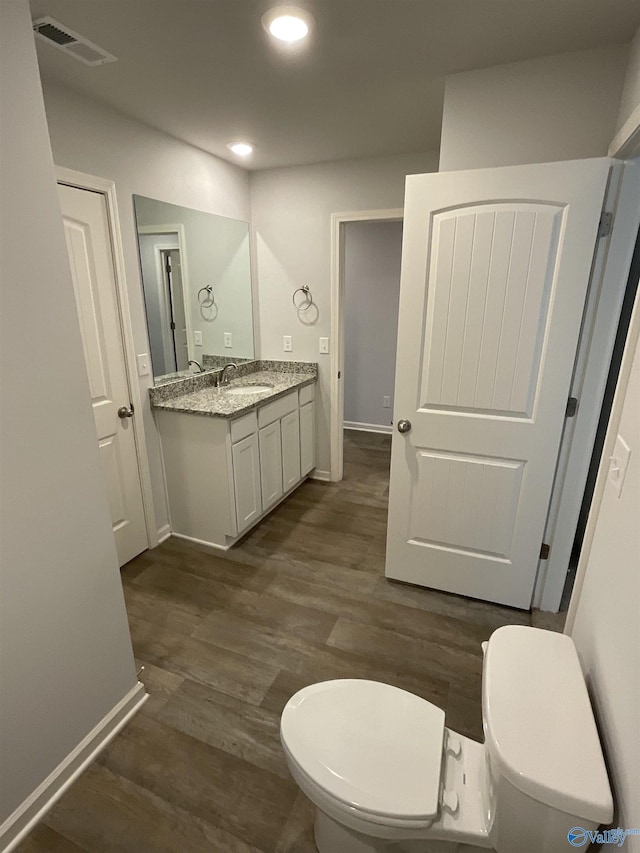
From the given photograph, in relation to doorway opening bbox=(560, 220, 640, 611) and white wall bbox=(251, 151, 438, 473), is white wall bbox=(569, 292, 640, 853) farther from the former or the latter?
white wall bbox=(251, 151, 438, 473)

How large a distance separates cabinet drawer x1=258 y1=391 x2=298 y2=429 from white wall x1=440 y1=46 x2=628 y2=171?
1.64 m

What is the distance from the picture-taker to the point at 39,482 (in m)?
1.23

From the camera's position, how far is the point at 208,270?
10.0 ft

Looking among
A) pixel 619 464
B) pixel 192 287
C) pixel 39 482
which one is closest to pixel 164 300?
pixel 192 287

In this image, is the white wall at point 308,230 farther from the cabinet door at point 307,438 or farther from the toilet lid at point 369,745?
the toilet lid at point 369,745

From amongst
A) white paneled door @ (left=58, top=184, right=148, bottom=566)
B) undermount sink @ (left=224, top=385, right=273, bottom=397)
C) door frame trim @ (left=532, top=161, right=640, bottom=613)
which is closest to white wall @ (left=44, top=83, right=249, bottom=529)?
white paneled door @ (left=58, top=184, right=148, bottom=566)

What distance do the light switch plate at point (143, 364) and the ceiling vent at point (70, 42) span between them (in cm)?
130

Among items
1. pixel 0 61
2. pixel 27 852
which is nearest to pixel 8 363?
pixel 0 61

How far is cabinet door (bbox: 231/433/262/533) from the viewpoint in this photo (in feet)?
8.46

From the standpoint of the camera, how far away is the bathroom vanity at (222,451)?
8.27ft

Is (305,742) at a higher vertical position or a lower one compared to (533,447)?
lower

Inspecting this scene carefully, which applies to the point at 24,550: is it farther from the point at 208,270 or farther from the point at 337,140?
the point at 337,140

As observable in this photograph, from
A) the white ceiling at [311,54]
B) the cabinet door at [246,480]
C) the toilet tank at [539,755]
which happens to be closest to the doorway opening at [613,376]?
the white ceiling at [311,54]

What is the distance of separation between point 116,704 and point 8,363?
1.29 meters
